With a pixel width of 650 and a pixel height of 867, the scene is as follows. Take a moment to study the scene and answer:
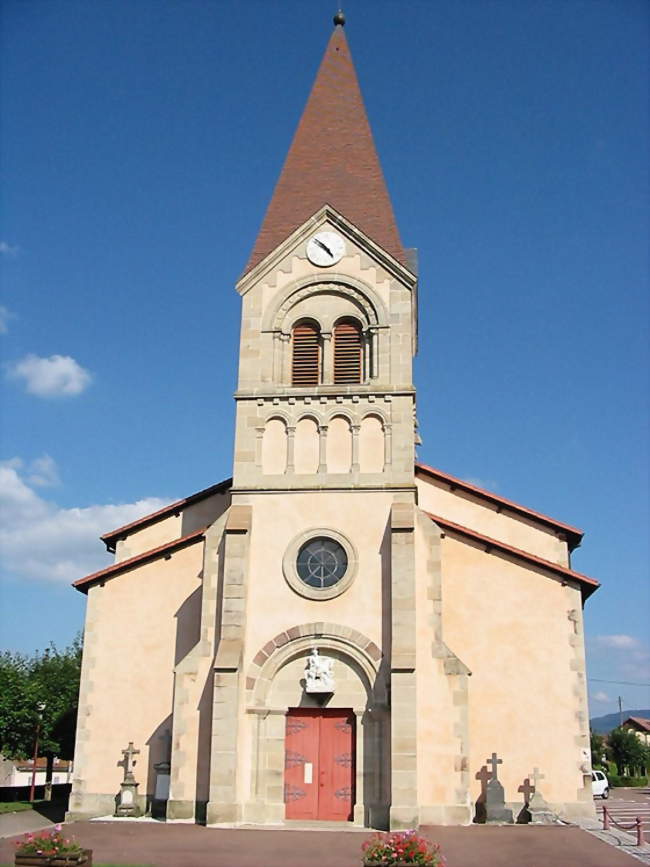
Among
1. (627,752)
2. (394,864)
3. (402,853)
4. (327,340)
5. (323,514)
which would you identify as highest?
(327,340)

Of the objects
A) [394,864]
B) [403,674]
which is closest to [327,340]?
[403,674]

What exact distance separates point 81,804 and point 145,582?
5.84 m

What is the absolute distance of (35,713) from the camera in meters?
32.3

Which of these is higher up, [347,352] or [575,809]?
[347,352]

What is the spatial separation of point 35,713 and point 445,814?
58.5 ft

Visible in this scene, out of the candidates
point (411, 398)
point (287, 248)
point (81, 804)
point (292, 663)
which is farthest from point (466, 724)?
point (287, 248)

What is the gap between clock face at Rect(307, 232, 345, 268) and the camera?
25016 mm

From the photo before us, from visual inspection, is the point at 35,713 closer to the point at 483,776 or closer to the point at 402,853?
the point at 483,776

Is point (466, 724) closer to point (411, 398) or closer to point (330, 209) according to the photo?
point (411, 398)

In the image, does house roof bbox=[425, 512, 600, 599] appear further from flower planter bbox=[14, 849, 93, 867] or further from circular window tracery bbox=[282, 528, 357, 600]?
flower planter bbox=[14, 849, 93, 867]

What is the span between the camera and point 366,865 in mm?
12180

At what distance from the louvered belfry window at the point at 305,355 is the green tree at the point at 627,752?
180ft

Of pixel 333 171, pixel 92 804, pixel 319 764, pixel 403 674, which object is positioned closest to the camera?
pixel 403 674

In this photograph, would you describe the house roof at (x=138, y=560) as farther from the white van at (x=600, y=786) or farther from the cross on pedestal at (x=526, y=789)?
the white van at (x=600, y=786)
